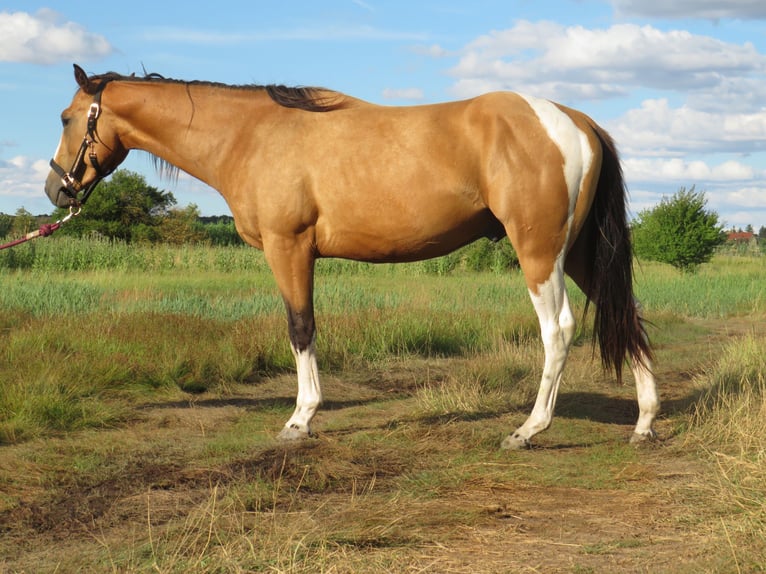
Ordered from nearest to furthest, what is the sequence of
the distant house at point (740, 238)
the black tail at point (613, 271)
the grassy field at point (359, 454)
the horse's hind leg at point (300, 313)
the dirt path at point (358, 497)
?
the dirt path at point (358, 497) → the grassy field at point (359, 454) → the black tail at point (613, 271) → the horse's hind leg at point (300, 313) → the distant house at point (740, 238)

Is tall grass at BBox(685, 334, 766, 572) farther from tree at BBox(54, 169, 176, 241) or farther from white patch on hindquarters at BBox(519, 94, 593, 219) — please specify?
tree at BBox(54, 169, 176, 241)

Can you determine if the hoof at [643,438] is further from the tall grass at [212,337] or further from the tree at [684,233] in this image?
the tree at [684,233]

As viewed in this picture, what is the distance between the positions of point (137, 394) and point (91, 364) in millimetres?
510

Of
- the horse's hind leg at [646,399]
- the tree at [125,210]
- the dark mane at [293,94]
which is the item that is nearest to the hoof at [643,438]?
the horse's hind leg at [646,399]

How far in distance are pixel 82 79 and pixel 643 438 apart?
4750mm

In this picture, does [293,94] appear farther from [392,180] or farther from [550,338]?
[550,338]

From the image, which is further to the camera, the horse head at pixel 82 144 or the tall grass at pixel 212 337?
the tall grass at pixel 212 337

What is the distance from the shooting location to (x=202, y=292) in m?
16.3

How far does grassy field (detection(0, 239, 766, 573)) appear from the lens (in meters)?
3.63

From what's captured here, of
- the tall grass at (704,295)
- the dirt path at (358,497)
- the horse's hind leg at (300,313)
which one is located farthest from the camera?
the tall grass at (704,295)

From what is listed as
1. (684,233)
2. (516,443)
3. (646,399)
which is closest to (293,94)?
(516,443)

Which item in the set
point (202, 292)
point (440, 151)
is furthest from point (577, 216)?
point (202, 292)

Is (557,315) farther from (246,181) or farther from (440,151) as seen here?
(246,181)

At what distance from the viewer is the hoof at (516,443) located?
565 centimetres
